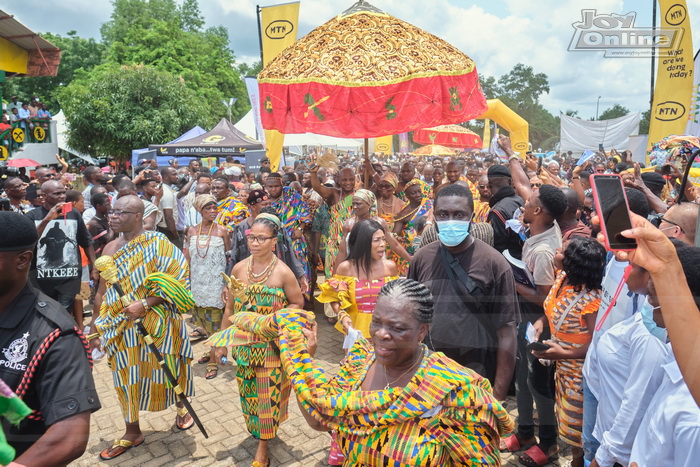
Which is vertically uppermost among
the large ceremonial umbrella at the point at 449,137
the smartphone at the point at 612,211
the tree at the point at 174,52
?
the tree at the point at 174,52

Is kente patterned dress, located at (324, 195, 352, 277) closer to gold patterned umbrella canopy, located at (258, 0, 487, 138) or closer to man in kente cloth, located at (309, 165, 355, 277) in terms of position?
man in kente cloth, located at (309, 165, 355, 277)

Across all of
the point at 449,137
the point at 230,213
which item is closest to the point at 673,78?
the point at 449,137

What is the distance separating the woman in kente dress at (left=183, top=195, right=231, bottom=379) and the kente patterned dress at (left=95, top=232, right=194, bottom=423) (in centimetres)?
166

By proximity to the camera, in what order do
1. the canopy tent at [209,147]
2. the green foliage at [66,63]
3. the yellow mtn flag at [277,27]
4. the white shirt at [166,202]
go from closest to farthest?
1. the yellow mtn flag at [277,27]
2. the white shirt at [166,202]
3. the canopy tent at [209,147]
4. the green foliage at [66,63]

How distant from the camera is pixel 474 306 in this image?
2.85 m

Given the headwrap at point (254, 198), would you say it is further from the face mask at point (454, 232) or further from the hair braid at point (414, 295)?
the hair braid at point (414, 295)

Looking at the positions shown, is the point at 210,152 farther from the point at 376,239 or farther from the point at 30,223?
the point at 30,223

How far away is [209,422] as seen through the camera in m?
4.31

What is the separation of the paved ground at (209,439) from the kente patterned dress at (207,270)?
3.80ft

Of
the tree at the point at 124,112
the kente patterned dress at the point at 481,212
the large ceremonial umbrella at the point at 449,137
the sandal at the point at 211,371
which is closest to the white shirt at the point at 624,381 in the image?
the kente patterned dress at the point at 481,212

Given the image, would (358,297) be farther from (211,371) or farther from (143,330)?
(211,371)

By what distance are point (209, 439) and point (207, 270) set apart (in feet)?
Result: 7.34

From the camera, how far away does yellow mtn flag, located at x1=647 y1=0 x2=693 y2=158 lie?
8297mm

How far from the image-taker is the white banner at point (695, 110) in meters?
8.23
